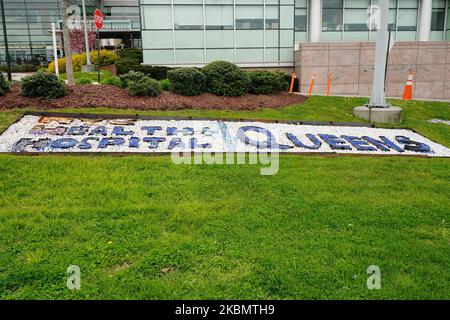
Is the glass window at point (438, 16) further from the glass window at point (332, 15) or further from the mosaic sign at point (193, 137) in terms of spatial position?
the mosaic sign at point (193, 137)

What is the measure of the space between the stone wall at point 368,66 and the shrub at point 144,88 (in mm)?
9295

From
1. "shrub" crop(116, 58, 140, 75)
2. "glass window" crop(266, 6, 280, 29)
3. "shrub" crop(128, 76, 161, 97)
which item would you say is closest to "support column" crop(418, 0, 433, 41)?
"glass window" crop(266, 6, 280, 29)

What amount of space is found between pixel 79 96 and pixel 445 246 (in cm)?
1003

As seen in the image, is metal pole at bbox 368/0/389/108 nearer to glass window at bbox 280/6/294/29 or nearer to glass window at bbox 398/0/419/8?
glass window at bbox 280/6/294/29

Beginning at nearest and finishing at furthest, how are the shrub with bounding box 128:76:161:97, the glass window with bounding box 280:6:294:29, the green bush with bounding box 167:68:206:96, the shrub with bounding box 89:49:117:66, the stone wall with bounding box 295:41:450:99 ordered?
the shrub with bounding box 128:76:161:97, the green bush with bounding box 167:68:206:96, the stone wall with bounding box 295:41:450:99, the glass window with bounding box 280:6:294:29, the shrub with bounding box 89:49:117:66

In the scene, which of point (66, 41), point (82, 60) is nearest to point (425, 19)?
point (66, 41)

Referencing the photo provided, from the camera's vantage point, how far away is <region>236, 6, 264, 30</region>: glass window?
20.2m

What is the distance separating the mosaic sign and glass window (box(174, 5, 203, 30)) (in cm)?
1122

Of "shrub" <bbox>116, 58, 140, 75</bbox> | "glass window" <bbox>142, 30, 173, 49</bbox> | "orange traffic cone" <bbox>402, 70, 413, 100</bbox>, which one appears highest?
"glass window" <bbox>142, 30, 173, 49</bbox>

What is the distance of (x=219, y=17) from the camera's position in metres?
20.1

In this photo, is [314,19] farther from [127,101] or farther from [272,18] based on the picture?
[127,101]

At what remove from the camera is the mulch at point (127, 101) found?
35.0ft

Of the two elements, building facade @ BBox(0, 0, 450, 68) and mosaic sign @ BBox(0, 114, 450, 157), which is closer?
mosaic sign @ BBox(0, 114, 450, 157)
